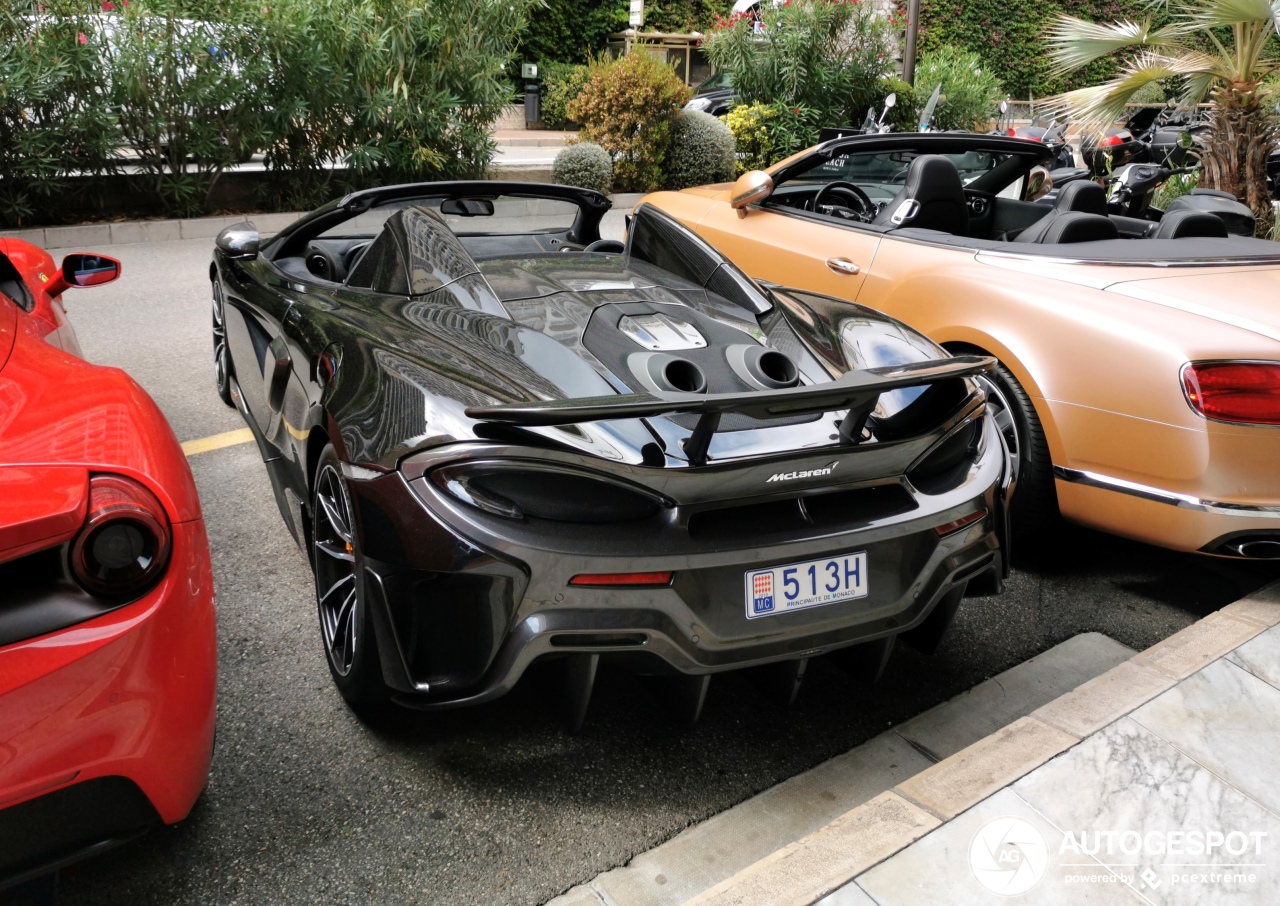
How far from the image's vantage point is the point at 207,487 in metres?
3.98

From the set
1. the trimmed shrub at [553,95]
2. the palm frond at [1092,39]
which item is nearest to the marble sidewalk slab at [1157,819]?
the palm frond at [1092,39]

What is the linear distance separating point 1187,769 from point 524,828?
1494 millimetres

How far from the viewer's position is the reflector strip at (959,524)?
92.1 inches

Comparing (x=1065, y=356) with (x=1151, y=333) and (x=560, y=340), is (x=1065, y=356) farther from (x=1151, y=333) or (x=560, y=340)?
(x=560, y=340)

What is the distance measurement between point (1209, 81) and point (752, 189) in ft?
16.5

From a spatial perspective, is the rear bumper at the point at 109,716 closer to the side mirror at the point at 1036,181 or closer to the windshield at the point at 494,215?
the windshield at the point at 494,215

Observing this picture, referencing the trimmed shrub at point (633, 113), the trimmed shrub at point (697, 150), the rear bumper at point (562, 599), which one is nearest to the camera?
the rear bumper at point (562, 599)

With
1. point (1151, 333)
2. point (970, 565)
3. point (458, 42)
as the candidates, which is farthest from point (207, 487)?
point (458, 42)

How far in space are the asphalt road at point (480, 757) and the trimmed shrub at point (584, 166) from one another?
9308 millimetres

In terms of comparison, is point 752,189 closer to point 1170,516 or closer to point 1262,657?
point 1170,516

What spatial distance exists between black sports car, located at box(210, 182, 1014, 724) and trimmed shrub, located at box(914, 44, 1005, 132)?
15295 millimetres

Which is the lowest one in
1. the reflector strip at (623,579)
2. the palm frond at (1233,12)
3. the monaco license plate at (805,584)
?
the monaco license plate at (805,584)

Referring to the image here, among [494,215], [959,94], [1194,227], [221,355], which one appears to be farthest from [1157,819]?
[959,94]

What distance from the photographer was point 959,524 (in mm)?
2375
